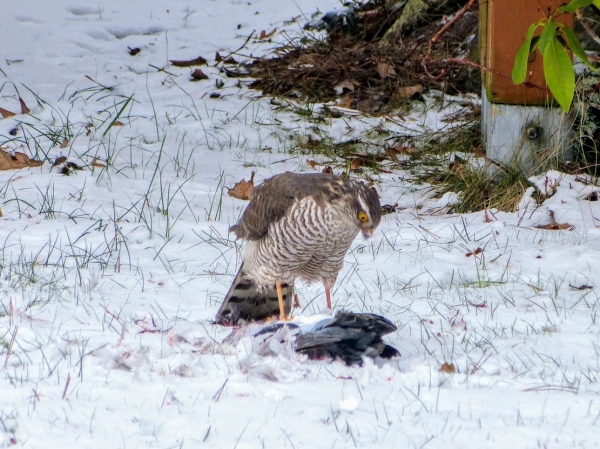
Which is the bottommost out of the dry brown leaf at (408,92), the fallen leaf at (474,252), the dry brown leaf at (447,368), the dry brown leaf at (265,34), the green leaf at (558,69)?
the fallen leaf at (474,252)

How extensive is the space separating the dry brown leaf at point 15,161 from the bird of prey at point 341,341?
401 cm

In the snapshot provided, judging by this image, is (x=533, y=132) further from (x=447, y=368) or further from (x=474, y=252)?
(x=447, y=368)

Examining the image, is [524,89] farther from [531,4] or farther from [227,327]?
[227,327]

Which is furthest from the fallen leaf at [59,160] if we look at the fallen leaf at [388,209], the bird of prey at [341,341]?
the bird of prey at [341,341]

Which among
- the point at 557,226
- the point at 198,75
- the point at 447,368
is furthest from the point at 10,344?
the point at 198,75

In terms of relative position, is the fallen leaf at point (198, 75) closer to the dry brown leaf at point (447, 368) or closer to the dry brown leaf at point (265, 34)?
the dry brown leaf at point (265, 34)

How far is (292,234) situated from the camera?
4.45 m

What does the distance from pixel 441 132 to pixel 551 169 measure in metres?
1.66

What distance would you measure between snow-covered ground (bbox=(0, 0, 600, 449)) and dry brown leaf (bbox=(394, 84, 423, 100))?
34 centimetres

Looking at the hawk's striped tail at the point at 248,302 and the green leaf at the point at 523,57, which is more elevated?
the green leaf at the point at 523,57

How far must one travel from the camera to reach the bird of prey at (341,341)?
150 inches

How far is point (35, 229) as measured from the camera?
241 inches

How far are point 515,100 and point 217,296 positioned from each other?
288 cm

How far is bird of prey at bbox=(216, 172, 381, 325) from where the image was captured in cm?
437
